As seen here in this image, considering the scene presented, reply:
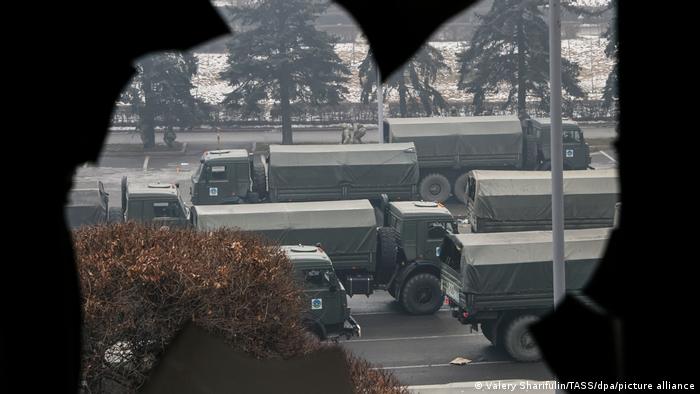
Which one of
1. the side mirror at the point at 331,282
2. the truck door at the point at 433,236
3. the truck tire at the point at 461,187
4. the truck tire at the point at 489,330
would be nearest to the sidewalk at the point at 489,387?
the truck tire at the point at 489,330

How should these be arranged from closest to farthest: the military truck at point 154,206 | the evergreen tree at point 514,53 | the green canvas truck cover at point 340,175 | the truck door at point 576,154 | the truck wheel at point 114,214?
the military truck at point 154,206 → the truck wheel at point 114,214 → the green canvas truck cover at point 340,175 → the truck door at point 576,154 → the evergreen tree at point 514,53

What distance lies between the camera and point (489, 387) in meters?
14.8

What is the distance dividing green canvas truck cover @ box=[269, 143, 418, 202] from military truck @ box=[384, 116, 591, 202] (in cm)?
309

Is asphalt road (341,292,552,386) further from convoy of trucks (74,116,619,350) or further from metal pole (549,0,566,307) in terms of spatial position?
metal pole (549,0,566,307)

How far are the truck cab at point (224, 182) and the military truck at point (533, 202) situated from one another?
5633mm

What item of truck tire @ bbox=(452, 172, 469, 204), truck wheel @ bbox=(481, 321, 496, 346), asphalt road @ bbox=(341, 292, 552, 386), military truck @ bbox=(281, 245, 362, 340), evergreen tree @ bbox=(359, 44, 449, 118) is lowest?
asphalt road @ bbox=(341, 292, 552, 386)

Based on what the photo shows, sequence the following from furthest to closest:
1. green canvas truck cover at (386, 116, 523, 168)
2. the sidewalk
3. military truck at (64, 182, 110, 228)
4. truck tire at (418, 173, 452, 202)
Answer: truck tire at (418, 173, 452, 202)
green canvas truck cover at (386, 116, 523, 168)
military truck at (64, 182, 110, 228)
the sidewalk

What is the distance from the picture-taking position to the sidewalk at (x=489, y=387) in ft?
47.4

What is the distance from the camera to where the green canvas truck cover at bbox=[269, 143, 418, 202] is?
24.8 meters

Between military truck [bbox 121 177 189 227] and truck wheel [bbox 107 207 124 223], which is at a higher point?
military truck [bbox 121 177 189 227]

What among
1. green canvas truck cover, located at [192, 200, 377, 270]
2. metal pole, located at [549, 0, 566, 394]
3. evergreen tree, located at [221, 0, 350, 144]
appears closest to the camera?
metal pole, located at [549, 0, 566, 394]

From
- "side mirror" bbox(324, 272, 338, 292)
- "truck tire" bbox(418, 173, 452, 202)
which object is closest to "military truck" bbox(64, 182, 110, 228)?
"side mirror" bbox(324, 272, 338, 292)

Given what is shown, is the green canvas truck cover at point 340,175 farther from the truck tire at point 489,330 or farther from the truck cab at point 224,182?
the truck tire at point 489,330

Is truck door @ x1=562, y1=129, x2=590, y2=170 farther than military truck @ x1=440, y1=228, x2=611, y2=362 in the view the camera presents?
Yes
